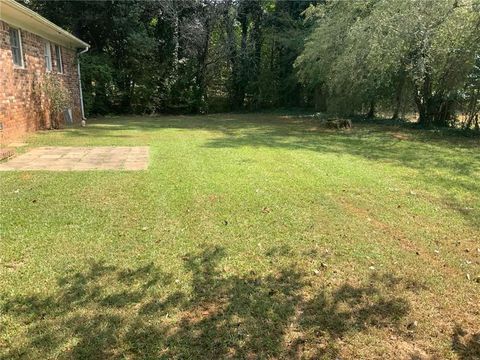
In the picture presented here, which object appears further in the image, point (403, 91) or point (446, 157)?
point (403, 91)

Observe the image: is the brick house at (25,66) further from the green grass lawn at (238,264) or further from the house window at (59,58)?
the green grass lawn at (238,264)

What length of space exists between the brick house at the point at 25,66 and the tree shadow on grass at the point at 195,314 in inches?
265

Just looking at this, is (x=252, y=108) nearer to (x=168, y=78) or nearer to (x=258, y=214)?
(x=168, y=78)

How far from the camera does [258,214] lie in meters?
4.55

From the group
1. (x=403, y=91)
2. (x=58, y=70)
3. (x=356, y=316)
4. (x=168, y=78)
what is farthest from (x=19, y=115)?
(x=403, y=91)

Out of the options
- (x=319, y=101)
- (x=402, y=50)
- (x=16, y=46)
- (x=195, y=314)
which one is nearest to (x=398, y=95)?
(x=402, y=50)

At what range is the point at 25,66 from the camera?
9.78 m

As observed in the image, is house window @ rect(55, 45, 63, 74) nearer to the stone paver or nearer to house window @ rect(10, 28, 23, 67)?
house window @ rect(10, 28, 23, 67)

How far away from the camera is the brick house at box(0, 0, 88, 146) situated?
8484 mm

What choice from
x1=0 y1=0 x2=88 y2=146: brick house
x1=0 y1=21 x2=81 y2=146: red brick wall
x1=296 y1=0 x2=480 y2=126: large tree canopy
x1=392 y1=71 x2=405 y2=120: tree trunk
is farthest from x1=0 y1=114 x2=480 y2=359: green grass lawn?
x1=392 y1=71 x2=405 y2=120: tree trunk


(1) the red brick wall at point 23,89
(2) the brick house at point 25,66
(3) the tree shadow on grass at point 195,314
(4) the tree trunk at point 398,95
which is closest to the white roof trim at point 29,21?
(2) the brick house at point 25,66

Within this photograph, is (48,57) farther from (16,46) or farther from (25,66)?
(16,46)

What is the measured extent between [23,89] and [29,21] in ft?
5.08

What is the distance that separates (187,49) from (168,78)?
1.64m
